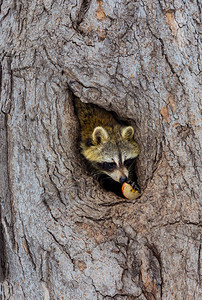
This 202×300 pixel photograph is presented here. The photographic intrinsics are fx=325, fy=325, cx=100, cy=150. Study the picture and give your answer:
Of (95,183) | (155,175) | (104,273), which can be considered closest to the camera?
(104,273)

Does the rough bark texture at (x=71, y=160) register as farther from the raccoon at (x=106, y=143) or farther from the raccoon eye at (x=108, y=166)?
the raccoon eye at (x=108, y=166)

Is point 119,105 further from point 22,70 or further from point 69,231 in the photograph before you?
point 69,231

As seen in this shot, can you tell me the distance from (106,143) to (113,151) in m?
0.15

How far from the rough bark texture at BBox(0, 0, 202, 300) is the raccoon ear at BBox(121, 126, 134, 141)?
568mm

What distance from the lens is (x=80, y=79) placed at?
3.29 meters

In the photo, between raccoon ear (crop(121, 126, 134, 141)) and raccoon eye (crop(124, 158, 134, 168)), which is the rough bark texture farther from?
raccoon eye (crop(124, 158, 134, 168))

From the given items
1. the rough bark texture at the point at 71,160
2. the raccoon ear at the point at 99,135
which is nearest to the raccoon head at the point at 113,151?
the raccoon ear at the point at 99,135

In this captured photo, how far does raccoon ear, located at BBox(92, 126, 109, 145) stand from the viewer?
167 inches

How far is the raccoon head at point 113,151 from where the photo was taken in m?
4.31

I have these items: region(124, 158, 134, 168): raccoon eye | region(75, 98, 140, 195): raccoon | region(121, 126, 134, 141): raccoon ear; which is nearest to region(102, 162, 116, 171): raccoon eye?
region(75, 98, 140, 195): raccoon

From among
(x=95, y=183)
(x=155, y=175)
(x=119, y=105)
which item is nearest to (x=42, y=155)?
(x=95, y=183)

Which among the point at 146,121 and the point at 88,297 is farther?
the point at 146,121

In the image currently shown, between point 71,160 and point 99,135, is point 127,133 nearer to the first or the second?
point 99,135

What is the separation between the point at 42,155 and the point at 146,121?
110 centimetres
